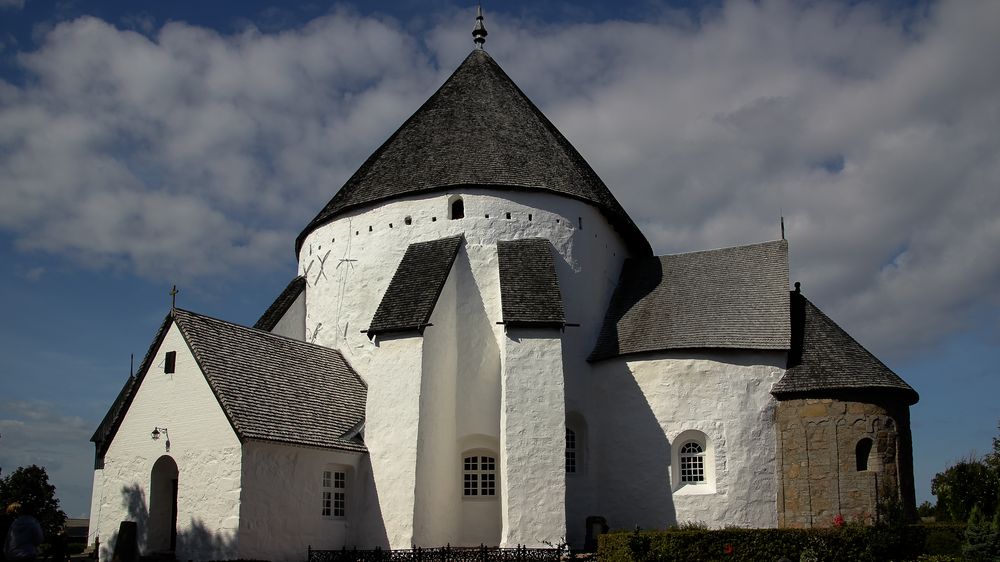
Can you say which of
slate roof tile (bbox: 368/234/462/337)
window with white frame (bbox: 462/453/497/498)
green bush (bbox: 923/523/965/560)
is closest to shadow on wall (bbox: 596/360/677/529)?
window with white frame (bbox: 462/453/497/498)

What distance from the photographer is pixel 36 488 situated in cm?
3872

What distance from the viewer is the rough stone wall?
78.7ft

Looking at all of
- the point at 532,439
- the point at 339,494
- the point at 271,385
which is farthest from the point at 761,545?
the point at 271,385

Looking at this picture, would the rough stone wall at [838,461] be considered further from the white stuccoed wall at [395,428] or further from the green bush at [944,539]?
the white stuccoed wall at [395,428]

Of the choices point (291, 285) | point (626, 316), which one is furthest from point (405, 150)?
point (626, 316)

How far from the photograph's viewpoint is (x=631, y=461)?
2625cm

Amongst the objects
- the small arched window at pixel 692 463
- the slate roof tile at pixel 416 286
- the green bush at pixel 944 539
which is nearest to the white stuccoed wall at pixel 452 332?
the slate roof tile at pixel 416 286

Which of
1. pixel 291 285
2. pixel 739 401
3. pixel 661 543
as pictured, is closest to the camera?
pixel 661 543

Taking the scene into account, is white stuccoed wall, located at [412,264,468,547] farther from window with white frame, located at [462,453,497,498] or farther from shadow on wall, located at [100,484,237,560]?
shadow on wall, located at [100,484,237,560]

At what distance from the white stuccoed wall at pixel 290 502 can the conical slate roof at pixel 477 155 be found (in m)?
8.68

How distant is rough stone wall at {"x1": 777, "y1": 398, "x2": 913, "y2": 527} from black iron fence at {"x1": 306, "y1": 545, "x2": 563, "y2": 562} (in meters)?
7.15

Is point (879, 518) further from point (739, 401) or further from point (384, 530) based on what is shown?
point (384, 530)

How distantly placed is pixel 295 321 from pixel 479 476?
8.88 m

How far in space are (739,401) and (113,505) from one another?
1702 cm
